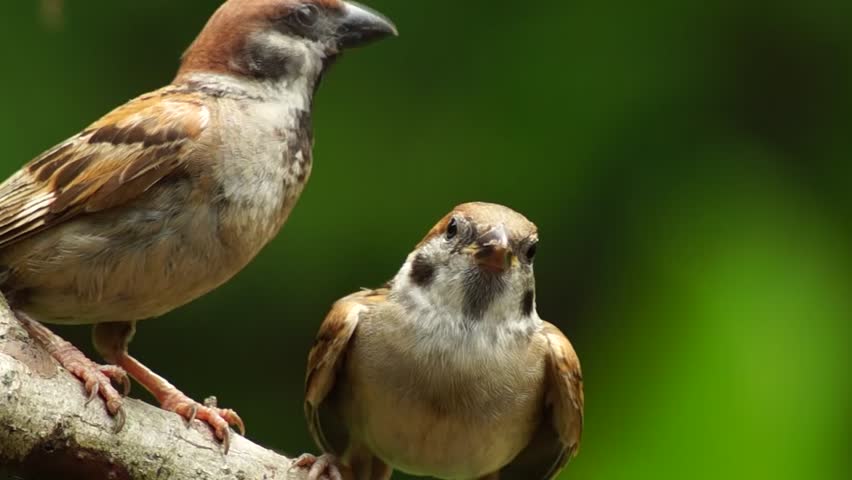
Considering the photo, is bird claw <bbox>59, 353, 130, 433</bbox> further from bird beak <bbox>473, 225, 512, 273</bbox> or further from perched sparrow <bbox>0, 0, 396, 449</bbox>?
bird beak <bbox>473, 225, 512, 273</bbox>

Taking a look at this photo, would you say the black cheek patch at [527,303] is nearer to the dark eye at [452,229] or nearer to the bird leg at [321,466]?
the dark eye at [452,229]

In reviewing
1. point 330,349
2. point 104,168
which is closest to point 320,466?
point 330,349

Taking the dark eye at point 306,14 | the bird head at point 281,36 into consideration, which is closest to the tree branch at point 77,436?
the bird head at point 281,36

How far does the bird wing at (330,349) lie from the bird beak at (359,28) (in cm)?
59

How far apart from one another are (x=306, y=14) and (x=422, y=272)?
26.2 inches

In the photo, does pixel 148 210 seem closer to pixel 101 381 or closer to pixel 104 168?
pixel 104 168

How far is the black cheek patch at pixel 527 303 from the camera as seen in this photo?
12.1 feet

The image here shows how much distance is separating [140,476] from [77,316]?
1.54ft

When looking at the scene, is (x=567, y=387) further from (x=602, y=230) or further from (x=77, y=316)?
(x=602, y=230)

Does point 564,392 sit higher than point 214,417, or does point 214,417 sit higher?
point 564,392

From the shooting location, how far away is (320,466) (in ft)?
11.8

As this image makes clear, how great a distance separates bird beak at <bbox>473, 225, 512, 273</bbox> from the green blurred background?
59.9 inches

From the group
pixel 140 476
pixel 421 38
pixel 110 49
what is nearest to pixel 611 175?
pixel 421 38

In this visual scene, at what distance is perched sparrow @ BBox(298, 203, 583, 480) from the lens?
361cm
